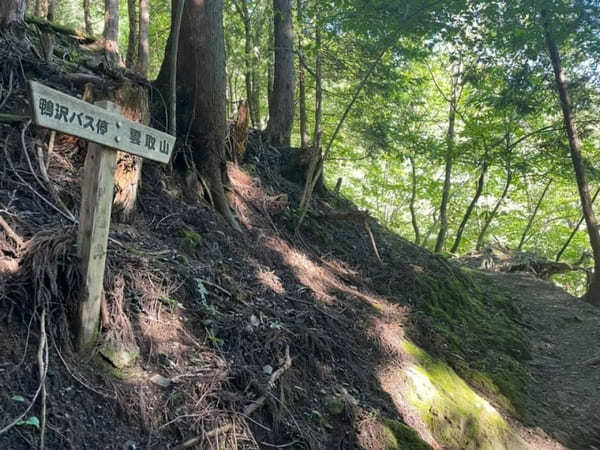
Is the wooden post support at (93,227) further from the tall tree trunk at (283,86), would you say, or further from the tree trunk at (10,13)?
the tall tree trunk at (283,86)

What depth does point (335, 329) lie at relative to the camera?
16.2 feet

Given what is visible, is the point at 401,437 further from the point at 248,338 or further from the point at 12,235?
the point at 12,235

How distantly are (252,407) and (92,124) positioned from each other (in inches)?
87.2

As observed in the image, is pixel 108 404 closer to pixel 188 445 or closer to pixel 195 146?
pixel 188 445

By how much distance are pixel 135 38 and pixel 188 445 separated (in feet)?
42.1

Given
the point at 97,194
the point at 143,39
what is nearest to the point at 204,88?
the point at 97,194

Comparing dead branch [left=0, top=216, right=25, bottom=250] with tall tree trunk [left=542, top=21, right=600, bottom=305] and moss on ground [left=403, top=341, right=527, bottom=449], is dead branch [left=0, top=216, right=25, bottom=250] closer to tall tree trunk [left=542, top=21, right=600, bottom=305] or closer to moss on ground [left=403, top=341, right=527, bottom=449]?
moss on ground [left=403, top=341, right=527, bottom=449]

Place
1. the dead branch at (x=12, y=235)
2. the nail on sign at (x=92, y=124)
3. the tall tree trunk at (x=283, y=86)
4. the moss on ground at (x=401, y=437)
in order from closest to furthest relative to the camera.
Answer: the nail on sign at (x=92, y=124) → the dead branch at (x=12, y=235) → the moss on ground at (x=401, y=437) → the tall tree trunk at (x=283, y=86)

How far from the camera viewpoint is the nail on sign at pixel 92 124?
2396 mm

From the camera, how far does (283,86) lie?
9250 mm

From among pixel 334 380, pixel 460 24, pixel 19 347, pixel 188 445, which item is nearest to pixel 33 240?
pixel 19 347

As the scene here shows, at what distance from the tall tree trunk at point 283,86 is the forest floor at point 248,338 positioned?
35.1 inches

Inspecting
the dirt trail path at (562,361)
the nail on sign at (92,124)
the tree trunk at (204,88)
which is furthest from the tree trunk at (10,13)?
the dirt trail path at (562,361)

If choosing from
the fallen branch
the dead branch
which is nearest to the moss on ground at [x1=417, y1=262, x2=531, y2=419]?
the fallen branch
